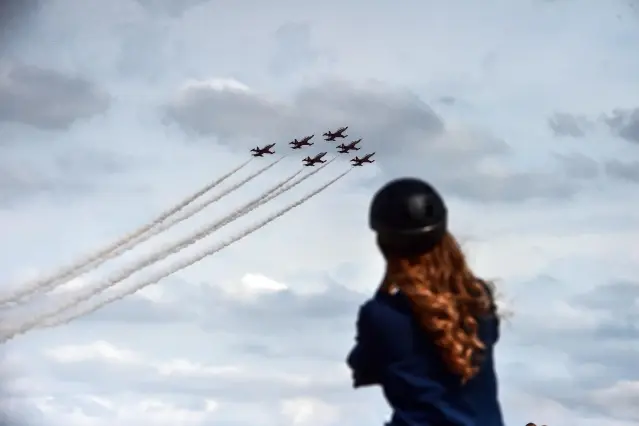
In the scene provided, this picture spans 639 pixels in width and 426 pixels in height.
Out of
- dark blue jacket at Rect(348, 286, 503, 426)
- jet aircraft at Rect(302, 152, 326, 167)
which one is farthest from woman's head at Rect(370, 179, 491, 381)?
jet aircraft at Rect(302, 152, 326, 167)

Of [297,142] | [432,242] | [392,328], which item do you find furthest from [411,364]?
[297,142]

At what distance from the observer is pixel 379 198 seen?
6266 millimetres

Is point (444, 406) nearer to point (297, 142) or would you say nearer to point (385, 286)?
point (385, 286)

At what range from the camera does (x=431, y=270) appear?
6.37m

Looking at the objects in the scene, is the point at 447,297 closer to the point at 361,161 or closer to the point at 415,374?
the point at 415,374

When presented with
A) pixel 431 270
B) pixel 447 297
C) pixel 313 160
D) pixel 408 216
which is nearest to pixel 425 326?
pixel 447 297

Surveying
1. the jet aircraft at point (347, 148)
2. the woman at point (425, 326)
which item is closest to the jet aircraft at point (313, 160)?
the jet aircraft at point (347, 148)

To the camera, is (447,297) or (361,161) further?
(361,161)

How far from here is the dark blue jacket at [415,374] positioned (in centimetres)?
642

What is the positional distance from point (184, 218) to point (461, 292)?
72552 mm

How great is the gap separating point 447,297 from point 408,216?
1.63 feet

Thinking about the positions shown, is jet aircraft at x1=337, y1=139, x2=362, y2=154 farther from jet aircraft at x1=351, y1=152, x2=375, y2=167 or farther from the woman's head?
the woman's head

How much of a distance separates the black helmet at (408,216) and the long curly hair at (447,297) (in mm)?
79

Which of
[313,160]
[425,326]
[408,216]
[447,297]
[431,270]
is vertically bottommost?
[425,326]
